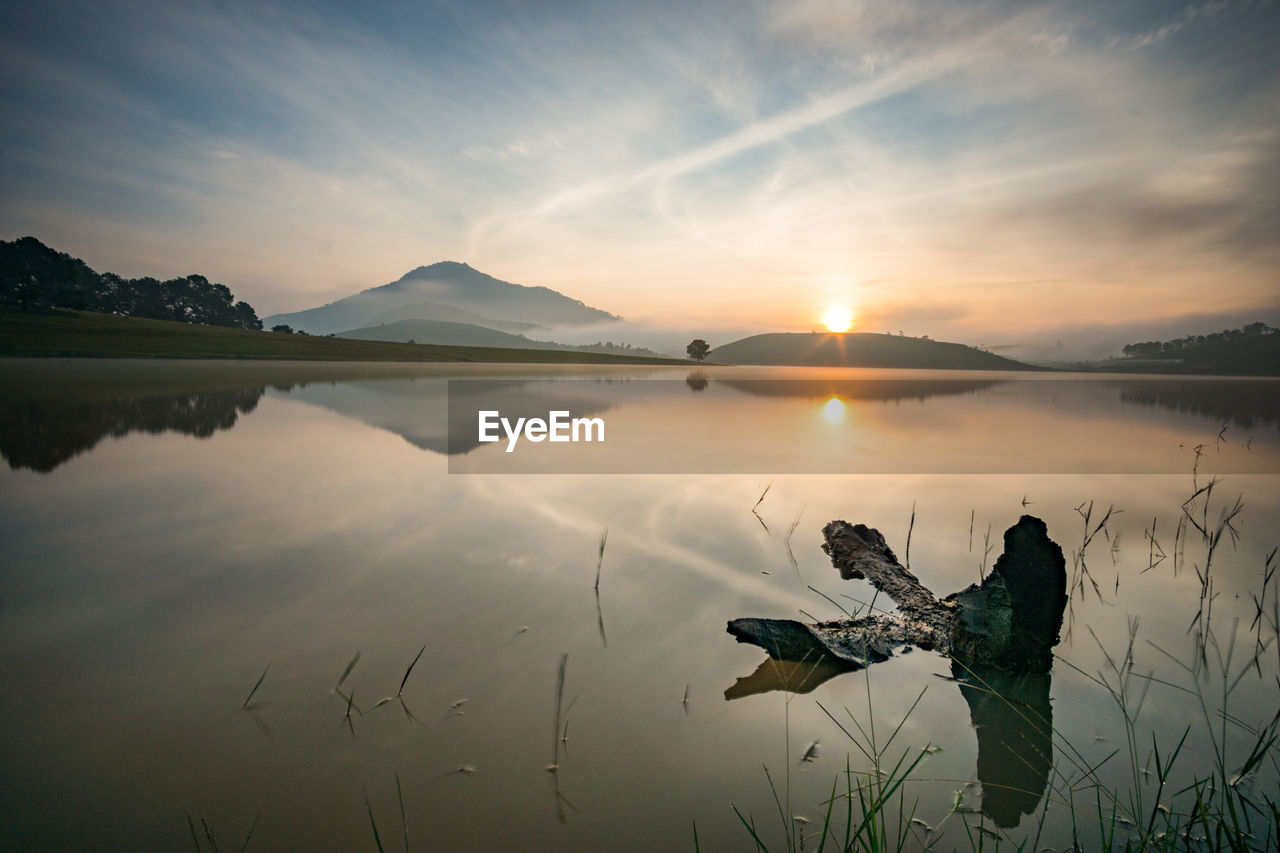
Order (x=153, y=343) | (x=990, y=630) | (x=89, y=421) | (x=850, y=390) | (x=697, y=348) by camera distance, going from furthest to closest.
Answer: (x=697, y=348) < (x=153, y=343) < (x=850, y=390) < (x=89, y=421) < (x=990, y=630)

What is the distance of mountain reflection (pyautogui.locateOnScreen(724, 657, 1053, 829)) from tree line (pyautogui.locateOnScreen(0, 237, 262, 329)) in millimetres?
123744

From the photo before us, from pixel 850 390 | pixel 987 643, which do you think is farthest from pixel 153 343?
A: pixel 987 643

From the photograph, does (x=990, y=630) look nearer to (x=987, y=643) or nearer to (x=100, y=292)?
(x=987, y=643)

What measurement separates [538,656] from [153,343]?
95.4 m

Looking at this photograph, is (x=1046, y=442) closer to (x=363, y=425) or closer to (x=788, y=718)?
(x=788, y=718)

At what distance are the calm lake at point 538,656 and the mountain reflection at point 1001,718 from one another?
0.9 inches

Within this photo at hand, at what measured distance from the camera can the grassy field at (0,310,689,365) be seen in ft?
207

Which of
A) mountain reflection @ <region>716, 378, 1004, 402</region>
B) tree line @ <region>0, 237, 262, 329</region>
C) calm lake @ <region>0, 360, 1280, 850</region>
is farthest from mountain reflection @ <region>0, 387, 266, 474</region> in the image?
tree line @ <region>0, 237, 262, 329</region>

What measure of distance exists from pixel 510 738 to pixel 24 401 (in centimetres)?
2987

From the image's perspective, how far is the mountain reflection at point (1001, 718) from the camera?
3.19m

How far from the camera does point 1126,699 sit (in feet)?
13.5

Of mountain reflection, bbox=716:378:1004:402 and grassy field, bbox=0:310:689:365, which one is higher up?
grassy field, bbox=0:310:689:365

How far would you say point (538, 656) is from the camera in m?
4.52

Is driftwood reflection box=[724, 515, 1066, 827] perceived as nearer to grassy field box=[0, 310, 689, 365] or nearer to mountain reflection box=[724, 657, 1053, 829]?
mountain reflection box=[724, 657, 1053, 829]
